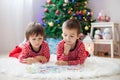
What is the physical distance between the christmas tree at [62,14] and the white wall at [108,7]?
9.8 inches

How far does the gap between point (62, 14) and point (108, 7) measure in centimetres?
72

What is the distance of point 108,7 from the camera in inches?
126

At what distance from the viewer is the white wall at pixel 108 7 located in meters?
3.12

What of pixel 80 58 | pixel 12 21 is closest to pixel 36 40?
pixel 80 58

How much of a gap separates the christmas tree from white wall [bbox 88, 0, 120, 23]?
0.25 m

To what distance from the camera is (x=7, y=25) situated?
2.93 metres

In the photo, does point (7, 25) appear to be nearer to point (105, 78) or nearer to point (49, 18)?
point (49, 18)

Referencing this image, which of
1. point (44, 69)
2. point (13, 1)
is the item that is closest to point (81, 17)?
point (13, 1)

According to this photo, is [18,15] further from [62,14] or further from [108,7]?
[108,7]

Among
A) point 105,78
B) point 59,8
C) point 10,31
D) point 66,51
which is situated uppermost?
point 59,8

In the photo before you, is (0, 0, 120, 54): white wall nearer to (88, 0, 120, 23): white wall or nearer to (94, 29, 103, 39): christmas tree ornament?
(88, 0, 120, 23): white wall

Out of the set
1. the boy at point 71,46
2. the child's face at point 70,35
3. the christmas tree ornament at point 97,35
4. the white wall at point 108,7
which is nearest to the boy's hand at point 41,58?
the boy at point 71,46

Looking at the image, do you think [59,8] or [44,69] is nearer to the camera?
[44,69]

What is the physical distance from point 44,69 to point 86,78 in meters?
0.30
